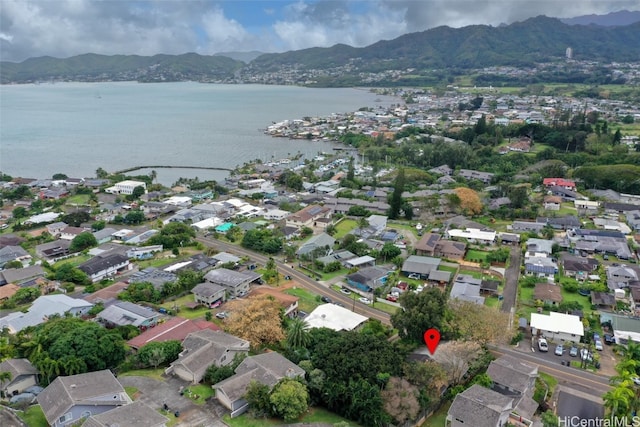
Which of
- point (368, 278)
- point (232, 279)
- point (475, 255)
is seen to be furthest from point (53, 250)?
point (475, 255)

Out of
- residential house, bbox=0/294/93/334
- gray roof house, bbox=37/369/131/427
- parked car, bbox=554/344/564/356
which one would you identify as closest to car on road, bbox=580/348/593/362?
parked car, bbox=554/344/564/356

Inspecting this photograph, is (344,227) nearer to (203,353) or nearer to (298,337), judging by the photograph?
(298,337)

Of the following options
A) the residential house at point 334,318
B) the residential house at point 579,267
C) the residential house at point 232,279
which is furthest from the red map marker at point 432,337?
the residential house at point 579,267

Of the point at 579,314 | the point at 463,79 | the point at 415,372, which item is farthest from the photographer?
the point at 463,79

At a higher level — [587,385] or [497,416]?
[497,416]

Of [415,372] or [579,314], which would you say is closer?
A: [415,372]

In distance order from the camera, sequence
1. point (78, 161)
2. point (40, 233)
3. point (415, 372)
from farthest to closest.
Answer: point (78, 161), point (40, 233), point (415, 372)

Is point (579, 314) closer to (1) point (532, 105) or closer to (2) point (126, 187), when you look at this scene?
(2) point (126, 187)

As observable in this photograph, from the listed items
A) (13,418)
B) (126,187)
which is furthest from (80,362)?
(126,187)
